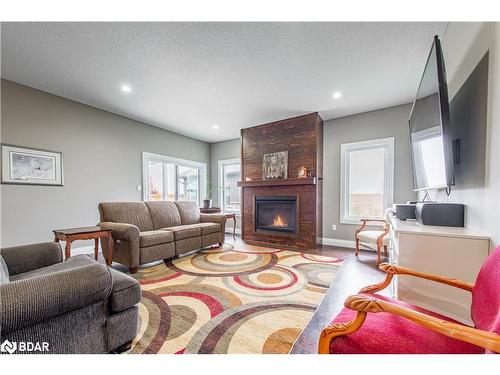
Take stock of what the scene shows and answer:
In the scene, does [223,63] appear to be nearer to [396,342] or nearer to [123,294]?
[123,294]

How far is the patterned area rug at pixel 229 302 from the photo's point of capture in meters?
1.35

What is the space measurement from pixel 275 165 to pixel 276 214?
3.29ft

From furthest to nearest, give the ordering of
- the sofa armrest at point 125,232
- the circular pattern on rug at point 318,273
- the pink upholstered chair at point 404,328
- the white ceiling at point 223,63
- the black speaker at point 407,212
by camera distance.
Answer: the sofa armrest at point 125,232
the circular pattern on rug at point 318,273
the black speaker at point 407,212
the white ceiling at point 223,63
the pink upholstered chair at point 404,328

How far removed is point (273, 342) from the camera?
1.35 meters

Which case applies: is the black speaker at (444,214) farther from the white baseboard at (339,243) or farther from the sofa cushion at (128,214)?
the sofa cushion at (128,214)

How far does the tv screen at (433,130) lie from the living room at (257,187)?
19 mm

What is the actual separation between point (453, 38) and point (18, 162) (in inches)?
204

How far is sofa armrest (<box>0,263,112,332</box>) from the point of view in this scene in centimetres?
78

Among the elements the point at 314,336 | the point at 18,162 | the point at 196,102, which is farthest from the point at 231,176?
the point at 314,336

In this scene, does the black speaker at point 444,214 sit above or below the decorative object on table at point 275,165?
below

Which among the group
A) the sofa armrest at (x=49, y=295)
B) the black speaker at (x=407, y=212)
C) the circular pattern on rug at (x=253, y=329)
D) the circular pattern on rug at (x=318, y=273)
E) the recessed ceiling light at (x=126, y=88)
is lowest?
the circular pattern on rug at (x=318, y=273)

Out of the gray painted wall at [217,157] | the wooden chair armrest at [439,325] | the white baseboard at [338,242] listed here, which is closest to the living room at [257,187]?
the wooden chair armrest at [439,325]

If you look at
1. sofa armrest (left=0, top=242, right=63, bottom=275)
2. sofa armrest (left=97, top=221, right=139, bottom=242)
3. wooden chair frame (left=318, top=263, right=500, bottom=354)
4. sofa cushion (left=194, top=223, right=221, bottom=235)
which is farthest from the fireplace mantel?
sofa armrest (left=0, top=242, right=63, bottom=275)
